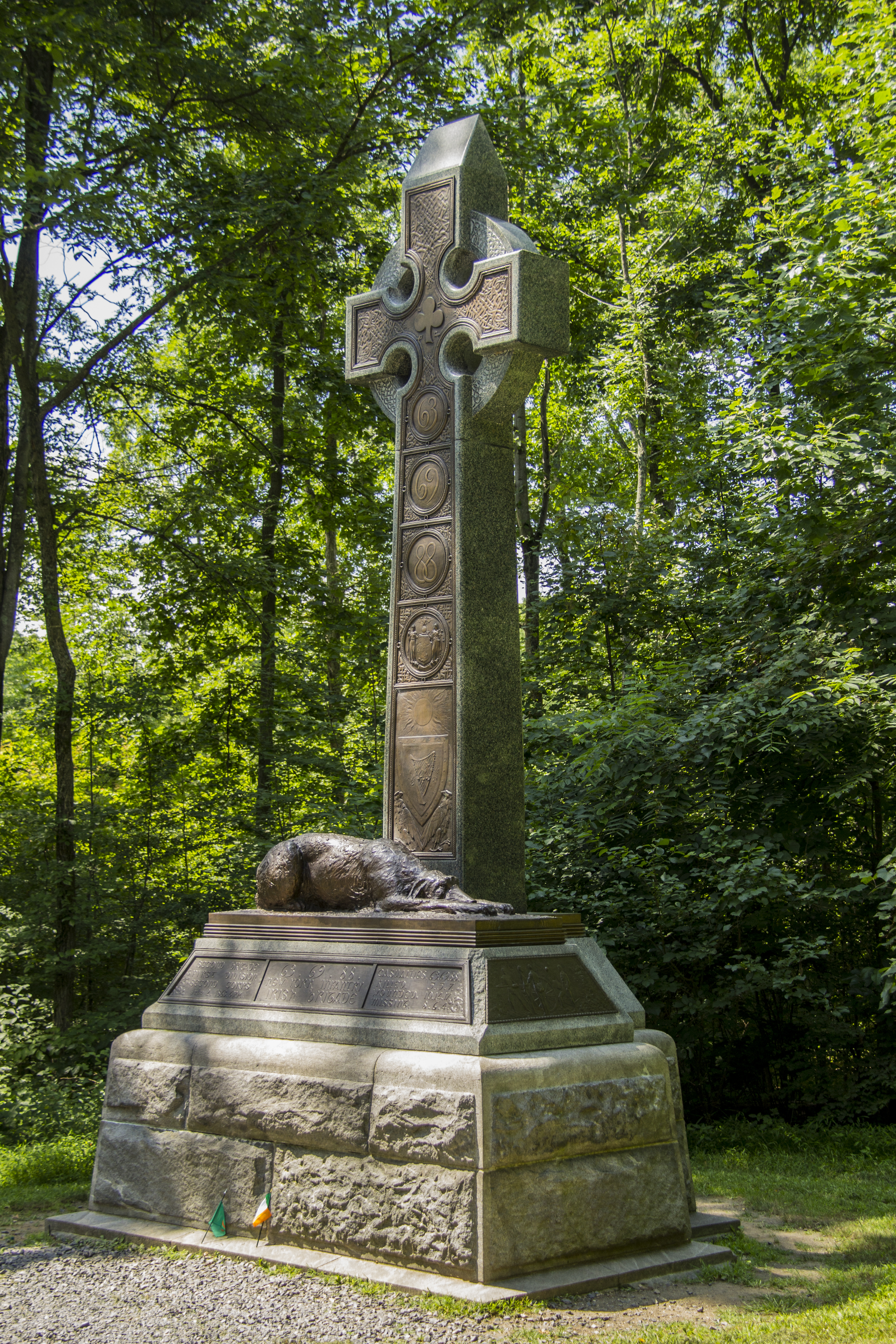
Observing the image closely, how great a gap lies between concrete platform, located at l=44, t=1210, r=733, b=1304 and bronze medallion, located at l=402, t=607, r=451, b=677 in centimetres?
258

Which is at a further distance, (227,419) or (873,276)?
(227,419)

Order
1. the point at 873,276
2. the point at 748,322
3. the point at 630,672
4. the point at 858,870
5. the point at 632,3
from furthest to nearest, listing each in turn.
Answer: the point at 632,3 → the point at 630,672 → the point at 748,322 → the point at 858,870 → the point at 873,276

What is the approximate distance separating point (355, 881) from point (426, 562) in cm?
162

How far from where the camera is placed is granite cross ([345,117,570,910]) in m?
5.52

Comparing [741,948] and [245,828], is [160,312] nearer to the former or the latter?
[245,828]

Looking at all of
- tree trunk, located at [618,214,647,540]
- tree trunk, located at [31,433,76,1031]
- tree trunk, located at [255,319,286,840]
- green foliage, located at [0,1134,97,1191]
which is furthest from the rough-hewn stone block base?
tree trunk, located at [618,214,647,540]

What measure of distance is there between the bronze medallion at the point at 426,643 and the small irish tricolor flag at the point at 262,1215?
2.40 meters

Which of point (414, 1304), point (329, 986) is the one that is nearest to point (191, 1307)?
point (414, 1304)

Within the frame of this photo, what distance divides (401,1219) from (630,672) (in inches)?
300

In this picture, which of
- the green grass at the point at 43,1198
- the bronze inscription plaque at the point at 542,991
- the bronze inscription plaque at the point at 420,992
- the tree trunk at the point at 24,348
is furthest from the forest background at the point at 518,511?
the bronze inscription plaque at the point at 420,992

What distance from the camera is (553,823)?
923 cm

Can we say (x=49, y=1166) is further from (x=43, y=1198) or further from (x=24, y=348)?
(x=24, y=348)

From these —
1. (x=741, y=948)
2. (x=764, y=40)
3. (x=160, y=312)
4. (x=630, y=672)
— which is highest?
(x=764, y=40)

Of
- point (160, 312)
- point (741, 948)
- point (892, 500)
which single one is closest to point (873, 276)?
point (892, 500)
